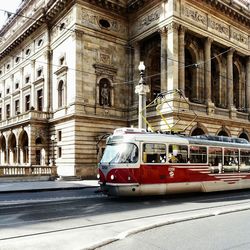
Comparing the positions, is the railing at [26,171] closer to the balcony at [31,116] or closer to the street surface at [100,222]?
the balcony at [31,116]

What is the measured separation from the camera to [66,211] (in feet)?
36.6

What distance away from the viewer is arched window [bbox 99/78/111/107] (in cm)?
3200

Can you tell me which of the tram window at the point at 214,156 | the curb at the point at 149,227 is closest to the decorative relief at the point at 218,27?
the tram window at the point at 214,156

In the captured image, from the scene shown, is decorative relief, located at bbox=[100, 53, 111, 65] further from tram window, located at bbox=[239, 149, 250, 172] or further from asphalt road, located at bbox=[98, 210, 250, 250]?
asphalt road, located at bbox=[98, 210, 250, 250]

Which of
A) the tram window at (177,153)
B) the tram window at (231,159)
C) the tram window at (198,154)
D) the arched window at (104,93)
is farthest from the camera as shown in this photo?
the arched window at (104,93)

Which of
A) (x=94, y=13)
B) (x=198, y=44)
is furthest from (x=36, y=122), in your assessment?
(x=198, y=44)

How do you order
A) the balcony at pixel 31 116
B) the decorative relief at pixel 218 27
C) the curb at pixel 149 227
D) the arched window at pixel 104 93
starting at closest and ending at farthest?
the curb at pixel 149 227 → the arched window at pixel 104 93 → the balcony at pixel 31 116 → the decorative relief at pixel 218 27

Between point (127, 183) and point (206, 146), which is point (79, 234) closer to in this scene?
point (127, 183)

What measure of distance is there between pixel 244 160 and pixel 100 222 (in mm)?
12273

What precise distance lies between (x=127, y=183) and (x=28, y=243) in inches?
281

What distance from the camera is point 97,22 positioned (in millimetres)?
31328

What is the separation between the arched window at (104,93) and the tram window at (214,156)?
643 inches

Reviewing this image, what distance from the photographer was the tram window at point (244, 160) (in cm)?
1894

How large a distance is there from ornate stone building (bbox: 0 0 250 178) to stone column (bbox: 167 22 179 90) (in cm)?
8
